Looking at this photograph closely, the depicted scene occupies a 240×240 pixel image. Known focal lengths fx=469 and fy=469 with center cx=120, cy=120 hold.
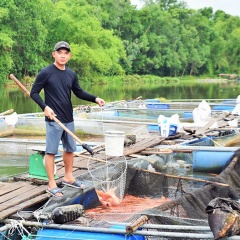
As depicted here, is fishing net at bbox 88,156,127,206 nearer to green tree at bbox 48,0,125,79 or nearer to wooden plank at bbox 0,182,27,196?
wooden plank at bbox 0,182,27,196

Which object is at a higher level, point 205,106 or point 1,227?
point 205,106

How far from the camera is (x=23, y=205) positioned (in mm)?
5816

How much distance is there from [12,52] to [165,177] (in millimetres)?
41745

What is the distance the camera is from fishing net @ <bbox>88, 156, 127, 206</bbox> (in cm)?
666

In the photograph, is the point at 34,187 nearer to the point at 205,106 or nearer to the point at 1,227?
the point at 1,227

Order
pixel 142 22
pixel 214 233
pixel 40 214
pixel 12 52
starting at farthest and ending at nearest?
pixel 142 22, pixel 12 52, pixel 40 214, pixel 214 233

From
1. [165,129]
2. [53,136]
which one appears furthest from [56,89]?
[165,129]

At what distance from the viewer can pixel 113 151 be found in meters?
7.28

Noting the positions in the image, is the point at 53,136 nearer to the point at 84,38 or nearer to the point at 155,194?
the point at 155,194

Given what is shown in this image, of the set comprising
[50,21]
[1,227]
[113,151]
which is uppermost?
[50,21]

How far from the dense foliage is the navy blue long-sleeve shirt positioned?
1459 inches

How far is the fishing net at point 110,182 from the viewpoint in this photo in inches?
262

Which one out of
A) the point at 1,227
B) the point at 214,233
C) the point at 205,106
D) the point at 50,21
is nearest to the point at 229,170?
the point at 214,233

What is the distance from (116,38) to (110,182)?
5693 centimetres
